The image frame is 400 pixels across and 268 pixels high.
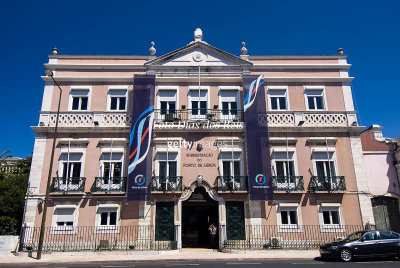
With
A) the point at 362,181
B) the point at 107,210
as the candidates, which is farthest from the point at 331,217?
the point at 107,210

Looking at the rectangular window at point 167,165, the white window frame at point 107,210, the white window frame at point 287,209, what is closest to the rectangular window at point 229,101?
the rectangular window at point 167,165

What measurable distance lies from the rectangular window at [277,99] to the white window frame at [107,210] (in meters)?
12.2

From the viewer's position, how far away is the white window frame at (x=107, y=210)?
55.3 ft

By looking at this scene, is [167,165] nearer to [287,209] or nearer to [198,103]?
[198,103]

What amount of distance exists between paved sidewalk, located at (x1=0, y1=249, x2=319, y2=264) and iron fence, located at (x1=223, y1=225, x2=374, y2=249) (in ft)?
3.61

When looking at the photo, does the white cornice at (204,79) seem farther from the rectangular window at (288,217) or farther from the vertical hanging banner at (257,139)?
the rectangular window at (288,217)

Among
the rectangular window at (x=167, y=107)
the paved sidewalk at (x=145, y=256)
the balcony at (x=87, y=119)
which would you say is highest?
the rectangular window at (x=167, y=107)

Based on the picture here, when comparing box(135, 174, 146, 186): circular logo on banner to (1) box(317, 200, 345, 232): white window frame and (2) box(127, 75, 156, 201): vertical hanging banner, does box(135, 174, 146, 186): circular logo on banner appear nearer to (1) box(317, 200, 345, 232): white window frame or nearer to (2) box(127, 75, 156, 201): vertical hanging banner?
(2) box(127, 75, 156, 201): vertical hanging banner

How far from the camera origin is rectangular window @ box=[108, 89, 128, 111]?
771 inches

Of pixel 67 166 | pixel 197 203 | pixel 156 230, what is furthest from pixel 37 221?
pixel 197 203

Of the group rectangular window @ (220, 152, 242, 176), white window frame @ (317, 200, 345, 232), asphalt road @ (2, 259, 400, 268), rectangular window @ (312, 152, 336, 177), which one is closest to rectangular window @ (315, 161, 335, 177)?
rectangular window @ (312, 152, 336, 177)

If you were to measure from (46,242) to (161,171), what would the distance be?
7.74 meters

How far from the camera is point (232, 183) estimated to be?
17.4 m

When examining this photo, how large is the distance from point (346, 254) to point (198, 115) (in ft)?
37.7
